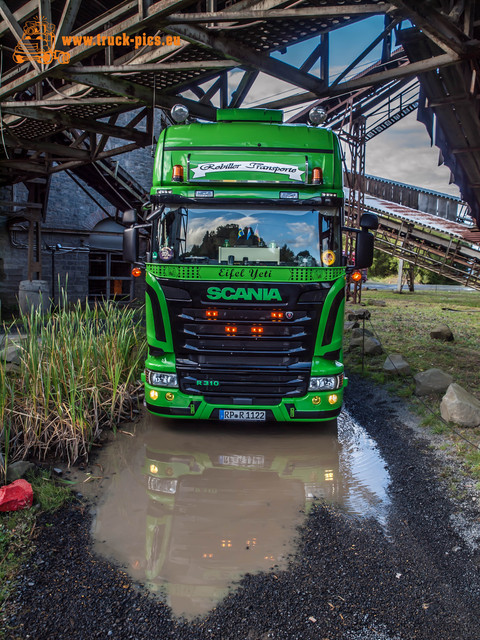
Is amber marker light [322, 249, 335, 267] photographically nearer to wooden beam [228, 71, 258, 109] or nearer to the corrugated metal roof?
wooden beam [228, 71, 258, 109]

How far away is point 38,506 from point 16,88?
21.7 ft

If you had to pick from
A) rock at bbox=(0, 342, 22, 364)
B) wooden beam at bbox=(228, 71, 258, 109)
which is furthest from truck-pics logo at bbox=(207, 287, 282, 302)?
wooden beam at bbox=(228, 71, 258, 109)

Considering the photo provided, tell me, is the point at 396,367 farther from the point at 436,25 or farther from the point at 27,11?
the point at 27,11

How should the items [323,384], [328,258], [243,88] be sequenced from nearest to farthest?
[323,384]
[328,258]
[243,88]

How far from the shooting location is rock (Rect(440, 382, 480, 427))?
5820mm

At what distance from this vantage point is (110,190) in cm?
1484

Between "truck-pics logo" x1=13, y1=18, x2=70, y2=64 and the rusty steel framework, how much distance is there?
23 millimetres

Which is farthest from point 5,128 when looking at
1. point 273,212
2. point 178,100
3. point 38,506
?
point 38,506

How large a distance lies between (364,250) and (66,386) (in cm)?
382

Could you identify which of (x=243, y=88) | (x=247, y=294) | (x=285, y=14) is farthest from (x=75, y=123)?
(x=247, y=294)

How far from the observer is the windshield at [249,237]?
5.50m

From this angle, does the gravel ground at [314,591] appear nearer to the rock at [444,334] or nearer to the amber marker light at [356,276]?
the amber marker light at [356,276]

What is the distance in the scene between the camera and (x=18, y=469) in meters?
4.44

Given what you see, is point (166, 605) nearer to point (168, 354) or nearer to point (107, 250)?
point (168, 354)
